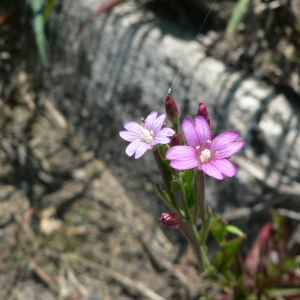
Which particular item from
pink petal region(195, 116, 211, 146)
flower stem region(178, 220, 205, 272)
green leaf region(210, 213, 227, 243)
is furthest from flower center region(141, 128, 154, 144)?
green leaf region(210, 213, 227, 243)

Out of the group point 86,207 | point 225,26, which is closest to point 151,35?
point 225,26

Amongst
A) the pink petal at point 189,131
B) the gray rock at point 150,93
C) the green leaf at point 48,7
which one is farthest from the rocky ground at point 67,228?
the pink petal at point 189,131

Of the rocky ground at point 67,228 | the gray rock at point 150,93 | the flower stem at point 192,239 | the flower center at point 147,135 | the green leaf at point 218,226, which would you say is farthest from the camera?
the rocky ground at point 67,228

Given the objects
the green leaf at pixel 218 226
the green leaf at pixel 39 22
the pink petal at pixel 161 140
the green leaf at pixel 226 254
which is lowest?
the green leaf at pixel 226 254

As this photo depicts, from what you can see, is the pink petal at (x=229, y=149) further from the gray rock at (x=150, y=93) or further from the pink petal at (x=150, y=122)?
the gray rock at (x=150, y=93)

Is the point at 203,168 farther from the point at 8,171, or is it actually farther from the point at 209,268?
the point at 8,171
